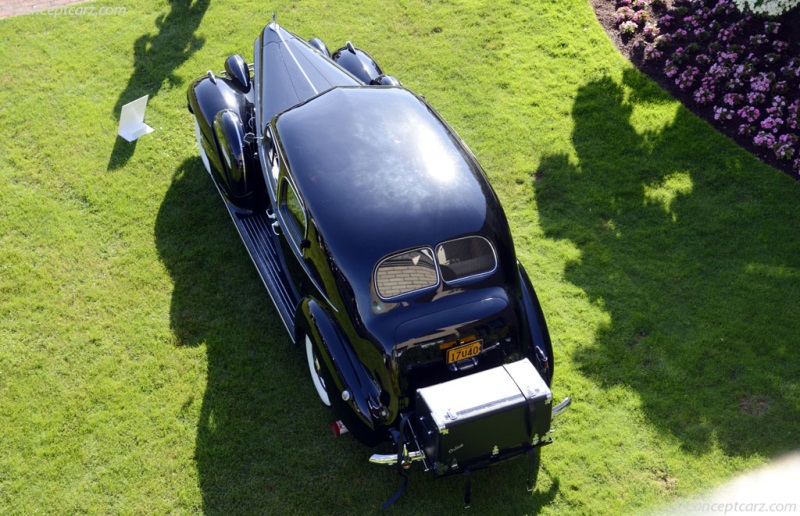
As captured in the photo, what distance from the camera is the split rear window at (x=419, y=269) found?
16.5ft

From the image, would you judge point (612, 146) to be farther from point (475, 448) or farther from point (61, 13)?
point (61, 13)

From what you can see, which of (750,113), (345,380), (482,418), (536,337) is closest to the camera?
(482,418)

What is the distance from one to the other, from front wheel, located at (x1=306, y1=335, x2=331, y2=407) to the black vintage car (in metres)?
0.02

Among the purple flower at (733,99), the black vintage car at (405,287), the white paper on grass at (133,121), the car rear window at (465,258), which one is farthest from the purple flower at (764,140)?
the white paper on grass at (133,121)

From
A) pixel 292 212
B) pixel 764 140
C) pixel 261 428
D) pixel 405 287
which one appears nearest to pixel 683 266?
pixel 764 140

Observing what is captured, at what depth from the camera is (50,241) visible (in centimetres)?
718

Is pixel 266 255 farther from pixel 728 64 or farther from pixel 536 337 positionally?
pixel 728 64

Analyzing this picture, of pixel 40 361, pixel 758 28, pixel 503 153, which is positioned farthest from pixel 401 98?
pixel 758 28

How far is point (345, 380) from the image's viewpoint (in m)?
5.11

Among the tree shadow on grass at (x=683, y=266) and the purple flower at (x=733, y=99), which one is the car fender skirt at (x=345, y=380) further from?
the purple flower at (x=733, y=99)

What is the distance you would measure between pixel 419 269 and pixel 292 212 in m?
1.34

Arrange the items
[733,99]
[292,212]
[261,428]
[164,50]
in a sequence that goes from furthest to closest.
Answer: [164,50] → [733,99] → [292,212] → [261,428]

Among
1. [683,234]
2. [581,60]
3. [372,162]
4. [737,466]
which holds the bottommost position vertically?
[737,466]

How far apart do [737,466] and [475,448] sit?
2.25m
